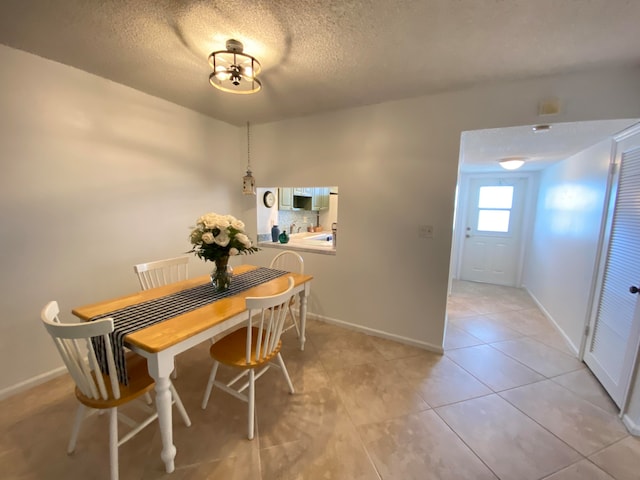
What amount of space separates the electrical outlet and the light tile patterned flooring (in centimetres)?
114

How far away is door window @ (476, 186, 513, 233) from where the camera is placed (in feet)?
15.2

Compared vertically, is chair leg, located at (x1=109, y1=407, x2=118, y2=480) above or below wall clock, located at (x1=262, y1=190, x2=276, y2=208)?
below

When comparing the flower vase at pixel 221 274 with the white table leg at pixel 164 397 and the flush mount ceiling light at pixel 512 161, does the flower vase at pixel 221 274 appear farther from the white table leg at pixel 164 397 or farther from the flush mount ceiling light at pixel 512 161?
the flush mount ceiling light at pixel 512 161

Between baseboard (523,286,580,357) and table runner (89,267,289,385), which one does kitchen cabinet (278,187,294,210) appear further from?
baseboard (523,286,580,357)

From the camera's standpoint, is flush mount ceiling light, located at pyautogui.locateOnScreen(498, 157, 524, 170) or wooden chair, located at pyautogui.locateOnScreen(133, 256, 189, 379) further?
flush mount ceiling light, located at pyautogui.locateOnScreen(498, 157, 524, 170)

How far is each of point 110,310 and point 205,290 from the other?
0.56m

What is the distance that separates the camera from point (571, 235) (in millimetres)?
2805

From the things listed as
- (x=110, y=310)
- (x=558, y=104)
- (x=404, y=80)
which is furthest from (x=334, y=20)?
(x=110, y=310)

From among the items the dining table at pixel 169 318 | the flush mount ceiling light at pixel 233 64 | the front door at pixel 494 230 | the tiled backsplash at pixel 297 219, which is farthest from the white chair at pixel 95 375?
the front door at pixel 494 230

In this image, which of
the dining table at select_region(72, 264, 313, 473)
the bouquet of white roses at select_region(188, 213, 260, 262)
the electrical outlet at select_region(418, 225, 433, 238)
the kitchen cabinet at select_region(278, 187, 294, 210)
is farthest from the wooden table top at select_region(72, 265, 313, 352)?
the kitchen cabinet at select_region(278, 187, 294, 210)

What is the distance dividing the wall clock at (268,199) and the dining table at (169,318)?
1.68 meters

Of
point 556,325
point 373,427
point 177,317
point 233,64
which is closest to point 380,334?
point 373,427

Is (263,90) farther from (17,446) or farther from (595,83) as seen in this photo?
(17,446)

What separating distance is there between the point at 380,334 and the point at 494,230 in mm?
3532
